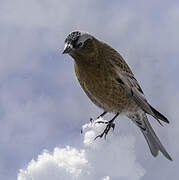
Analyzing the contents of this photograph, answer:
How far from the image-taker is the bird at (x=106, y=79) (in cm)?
830

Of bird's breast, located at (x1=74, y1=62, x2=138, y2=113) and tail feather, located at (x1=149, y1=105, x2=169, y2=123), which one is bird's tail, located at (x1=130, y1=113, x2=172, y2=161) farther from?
bird's breast, located at (x1=74, y1=62, x2=138, y2=113)

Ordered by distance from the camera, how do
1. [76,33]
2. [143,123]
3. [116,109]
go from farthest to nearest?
[143,123] < [116,109] < [76,33]

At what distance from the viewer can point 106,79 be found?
8.66m

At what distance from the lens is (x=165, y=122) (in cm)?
920

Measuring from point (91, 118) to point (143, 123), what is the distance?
181cm

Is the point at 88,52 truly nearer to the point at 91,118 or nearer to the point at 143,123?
the point at 91,118

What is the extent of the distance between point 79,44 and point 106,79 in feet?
3.35

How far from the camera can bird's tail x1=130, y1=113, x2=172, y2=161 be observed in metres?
9.82

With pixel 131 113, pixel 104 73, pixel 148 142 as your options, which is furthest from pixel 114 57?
pixel 148 142

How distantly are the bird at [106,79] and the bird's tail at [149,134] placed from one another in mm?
94

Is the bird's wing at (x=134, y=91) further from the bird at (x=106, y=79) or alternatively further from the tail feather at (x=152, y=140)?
the tail feather at (x=152, y=140)

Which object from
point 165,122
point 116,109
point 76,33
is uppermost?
point 76,33

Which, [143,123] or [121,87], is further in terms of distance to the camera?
[143,123]

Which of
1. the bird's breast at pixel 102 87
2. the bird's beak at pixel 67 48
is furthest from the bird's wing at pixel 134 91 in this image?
the bird's beak at pixel 67 48
